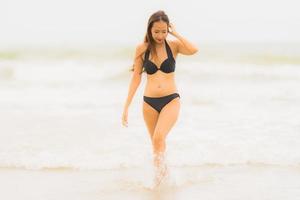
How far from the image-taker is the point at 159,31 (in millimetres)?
6016

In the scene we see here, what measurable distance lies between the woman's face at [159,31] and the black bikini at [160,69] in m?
0.20

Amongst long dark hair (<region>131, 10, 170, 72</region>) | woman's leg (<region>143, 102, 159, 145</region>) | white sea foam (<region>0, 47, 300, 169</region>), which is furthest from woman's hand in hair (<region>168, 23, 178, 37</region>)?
white sea foam (<region>0, 47, 300, 169</region>)

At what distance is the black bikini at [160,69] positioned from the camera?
623cm

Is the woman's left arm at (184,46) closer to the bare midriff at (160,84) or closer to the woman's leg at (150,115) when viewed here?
the bare midriff at (160,84)

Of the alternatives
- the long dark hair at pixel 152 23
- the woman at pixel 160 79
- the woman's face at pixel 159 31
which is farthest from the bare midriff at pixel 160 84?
the woman's face at pixel 159 31

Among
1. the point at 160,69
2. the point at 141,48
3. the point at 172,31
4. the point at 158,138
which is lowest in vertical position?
the point at 158,138

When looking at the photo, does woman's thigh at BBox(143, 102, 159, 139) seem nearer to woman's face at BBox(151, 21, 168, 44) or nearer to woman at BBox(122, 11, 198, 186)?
woman at BBox(122, 11, 198, 186)

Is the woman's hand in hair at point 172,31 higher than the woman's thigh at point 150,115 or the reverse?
higher

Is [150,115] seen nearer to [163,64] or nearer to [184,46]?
[163,64]

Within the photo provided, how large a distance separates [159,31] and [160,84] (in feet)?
1.98

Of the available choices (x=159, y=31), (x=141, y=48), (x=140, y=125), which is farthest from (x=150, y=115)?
(x=140, y=125)

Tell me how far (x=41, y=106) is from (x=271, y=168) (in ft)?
28.2

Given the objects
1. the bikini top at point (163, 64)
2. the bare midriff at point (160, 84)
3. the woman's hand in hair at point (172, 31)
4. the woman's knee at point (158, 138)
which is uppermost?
the woman's hand in hair at point (172, 31)

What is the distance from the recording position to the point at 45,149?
29.7 ft
